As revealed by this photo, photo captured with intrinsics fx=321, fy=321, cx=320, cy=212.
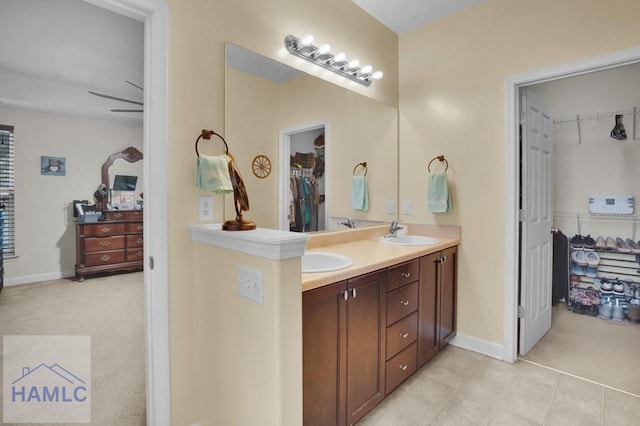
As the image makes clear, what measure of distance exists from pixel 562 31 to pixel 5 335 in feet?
16.5

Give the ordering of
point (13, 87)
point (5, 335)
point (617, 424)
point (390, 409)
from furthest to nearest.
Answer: point (13, 87), point (5, 335), point (390, 409), point (617, 424)

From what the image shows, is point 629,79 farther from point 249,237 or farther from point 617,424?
point 249,237

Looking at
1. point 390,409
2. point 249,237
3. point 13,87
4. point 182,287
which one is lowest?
point 390,409

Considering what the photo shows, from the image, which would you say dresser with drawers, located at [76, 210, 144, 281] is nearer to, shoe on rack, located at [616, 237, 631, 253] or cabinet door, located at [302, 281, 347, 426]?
cabinet door, located at [302, 281, 347, 426]

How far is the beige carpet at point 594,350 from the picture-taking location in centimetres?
218

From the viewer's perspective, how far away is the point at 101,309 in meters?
3.53

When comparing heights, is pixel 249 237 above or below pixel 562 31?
below

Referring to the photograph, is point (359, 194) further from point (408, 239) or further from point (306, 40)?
point (306, 40)

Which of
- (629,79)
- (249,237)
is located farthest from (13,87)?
(629,79)

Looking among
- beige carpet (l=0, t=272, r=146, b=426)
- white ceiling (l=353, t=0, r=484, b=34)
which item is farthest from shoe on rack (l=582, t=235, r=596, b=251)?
beige carpet (l=0, t=272, r=146, b=426)

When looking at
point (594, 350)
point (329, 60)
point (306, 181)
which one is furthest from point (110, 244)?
point (594, 350)

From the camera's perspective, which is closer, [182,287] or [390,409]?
[182,287]

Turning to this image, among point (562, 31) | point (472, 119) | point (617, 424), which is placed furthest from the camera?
point (472, 119)

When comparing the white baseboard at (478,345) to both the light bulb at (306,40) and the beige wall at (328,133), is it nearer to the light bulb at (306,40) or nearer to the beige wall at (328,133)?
the beige wall at (328,133)
